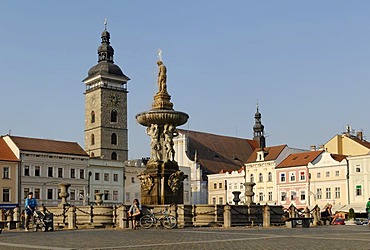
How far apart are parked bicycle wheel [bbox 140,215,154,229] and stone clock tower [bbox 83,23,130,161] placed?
3155 inches

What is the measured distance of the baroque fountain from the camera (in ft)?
105

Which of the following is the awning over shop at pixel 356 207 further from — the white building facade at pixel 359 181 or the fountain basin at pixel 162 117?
the fountain basin at pixel 162 117

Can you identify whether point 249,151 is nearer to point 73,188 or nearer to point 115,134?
point 115,134

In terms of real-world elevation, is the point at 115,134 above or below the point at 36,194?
above

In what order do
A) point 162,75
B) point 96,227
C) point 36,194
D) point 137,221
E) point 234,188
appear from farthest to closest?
point 234,188 → point 36,194 → point 162,75 → point 96,227 → point 137,221

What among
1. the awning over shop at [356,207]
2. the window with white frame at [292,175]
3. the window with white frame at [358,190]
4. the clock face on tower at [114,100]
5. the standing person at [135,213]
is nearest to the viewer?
the standing person at [135,213]

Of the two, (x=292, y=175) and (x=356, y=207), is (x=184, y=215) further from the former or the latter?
(x=292, y=175)

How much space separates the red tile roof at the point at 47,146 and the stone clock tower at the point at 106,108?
28051 mm

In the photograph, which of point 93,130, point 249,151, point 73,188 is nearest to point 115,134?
point 93,130

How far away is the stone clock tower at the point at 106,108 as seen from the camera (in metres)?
108

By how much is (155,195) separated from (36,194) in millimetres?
43088

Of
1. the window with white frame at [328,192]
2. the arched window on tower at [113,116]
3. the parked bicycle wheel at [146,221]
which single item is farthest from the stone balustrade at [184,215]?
the arched window on tower at [113,116]

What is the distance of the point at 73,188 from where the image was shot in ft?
249

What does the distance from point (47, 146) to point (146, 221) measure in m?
50.7
